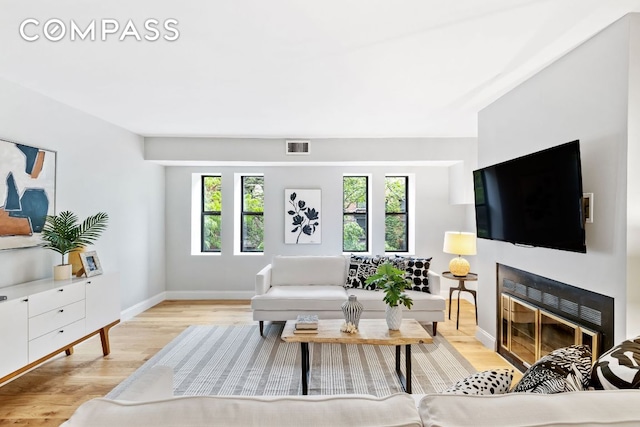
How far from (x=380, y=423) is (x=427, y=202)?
16.8ft

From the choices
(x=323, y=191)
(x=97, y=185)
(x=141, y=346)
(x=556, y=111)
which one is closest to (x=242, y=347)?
(x=141, y=346)

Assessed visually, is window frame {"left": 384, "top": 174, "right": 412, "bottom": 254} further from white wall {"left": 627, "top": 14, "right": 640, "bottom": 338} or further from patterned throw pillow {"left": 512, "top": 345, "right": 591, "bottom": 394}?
patterned throw pillow {"left": 512, "top": 345, "right": 591, "bottom": 394}

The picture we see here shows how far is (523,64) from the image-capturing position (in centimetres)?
→ 262

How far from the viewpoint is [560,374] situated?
122cm

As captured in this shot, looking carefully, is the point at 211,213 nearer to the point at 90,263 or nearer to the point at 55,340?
the point at 90,263

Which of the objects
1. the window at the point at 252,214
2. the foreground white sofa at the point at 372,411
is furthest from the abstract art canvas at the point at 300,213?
the foreground white sofa at the point at 372,411

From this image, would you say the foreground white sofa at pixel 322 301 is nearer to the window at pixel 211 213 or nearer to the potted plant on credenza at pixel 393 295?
the potted plant on credenza at pixel 393 295

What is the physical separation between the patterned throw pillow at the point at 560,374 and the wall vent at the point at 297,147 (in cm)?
415

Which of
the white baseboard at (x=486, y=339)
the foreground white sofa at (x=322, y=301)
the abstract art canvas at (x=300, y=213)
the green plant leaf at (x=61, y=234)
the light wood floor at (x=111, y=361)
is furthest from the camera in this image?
the abstract art canvas at (x=300, y=213)

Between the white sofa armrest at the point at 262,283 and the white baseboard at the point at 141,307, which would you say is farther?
the white baseboard at the point at 141,307

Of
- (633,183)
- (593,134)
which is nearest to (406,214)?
(593,134)

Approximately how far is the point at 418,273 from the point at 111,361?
331cm

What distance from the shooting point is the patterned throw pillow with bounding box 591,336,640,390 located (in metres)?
1.12

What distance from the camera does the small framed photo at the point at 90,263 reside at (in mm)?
3318
